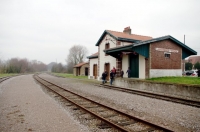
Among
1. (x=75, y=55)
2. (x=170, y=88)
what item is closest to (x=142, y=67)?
(x=170, y=88)

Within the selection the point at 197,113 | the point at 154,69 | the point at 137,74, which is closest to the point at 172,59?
the point at 154,69

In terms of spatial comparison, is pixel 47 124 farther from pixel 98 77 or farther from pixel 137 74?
pixel 98 77

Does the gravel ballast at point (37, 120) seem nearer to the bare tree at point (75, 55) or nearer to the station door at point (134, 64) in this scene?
the station door at point (134, 64)

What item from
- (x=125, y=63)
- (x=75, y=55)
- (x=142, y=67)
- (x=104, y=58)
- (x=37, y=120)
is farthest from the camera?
(x=75, y=55)

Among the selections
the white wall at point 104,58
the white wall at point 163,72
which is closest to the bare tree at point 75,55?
the white wall at point 104,58

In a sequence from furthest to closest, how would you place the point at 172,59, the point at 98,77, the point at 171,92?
1. the point at 98,77
2. the point at 172,59
3. the point at 171,92

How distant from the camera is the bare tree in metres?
67.9

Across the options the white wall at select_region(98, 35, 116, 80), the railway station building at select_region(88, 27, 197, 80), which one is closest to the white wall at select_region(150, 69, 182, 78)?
the railway station building at select_region(88, 27, 197, 80)

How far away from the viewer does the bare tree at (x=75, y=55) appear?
67906 mm

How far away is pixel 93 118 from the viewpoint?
238 inches

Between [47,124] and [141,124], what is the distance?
10.8ft

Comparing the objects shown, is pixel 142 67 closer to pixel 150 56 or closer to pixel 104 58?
pixel 150 56

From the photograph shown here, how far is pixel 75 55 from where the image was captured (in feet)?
226

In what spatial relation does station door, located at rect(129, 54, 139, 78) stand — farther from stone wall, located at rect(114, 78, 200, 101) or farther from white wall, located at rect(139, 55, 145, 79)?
stone wall, located at rect(114, 78, 200, 101)
